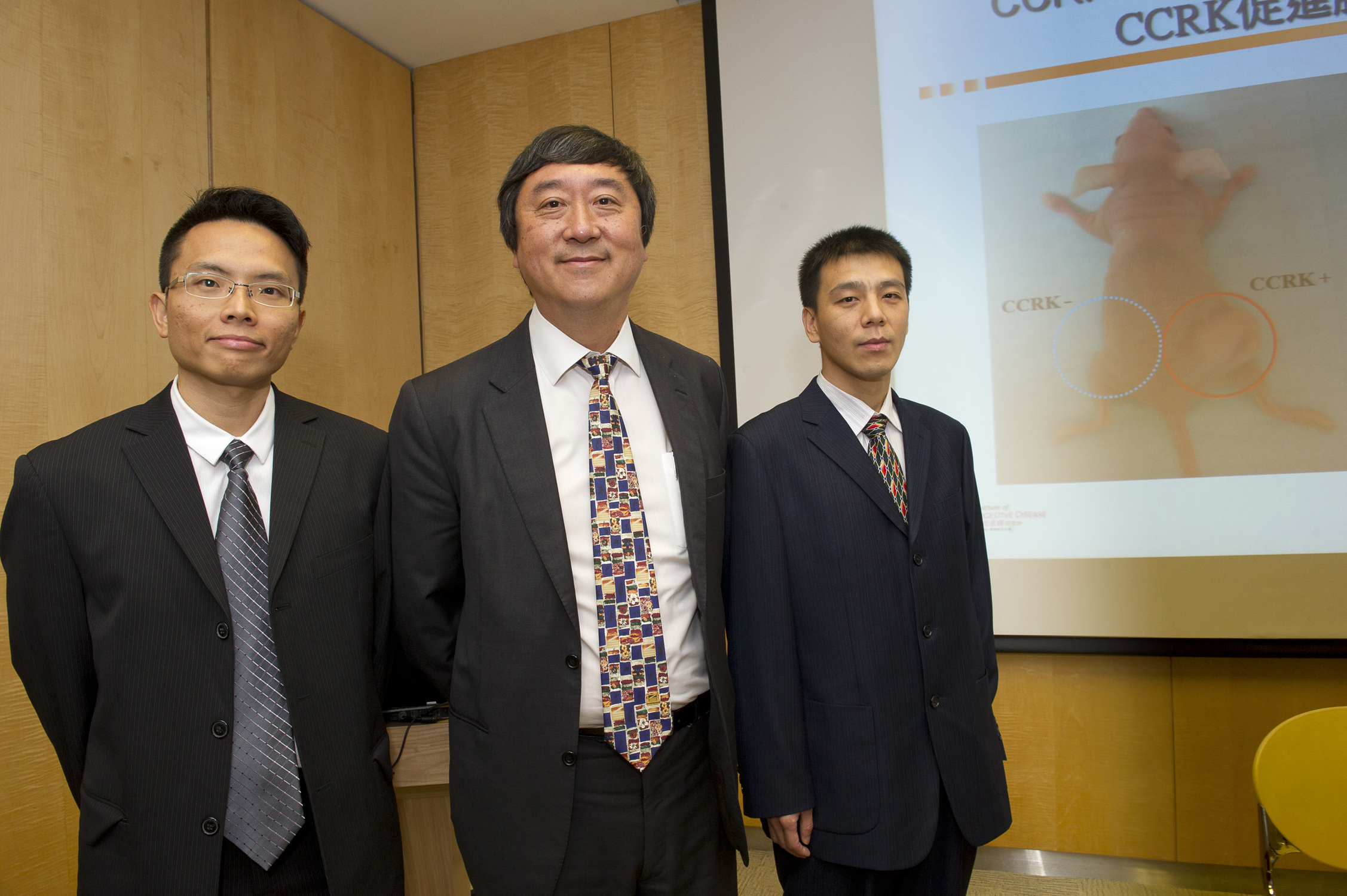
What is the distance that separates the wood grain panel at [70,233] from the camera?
1.89 meters

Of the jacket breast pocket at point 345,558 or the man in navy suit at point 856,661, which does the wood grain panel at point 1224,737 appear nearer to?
the man in navy suit at point 856,661

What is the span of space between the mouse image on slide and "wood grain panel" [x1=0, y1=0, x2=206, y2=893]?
2.98m

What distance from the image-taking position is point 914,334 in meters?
2.68

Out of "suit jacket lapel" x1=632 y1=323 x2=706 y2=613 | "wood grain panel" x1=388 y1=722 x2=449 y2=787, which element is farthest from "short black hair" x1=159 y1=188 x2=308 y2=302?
"wood grain panel" x1=388 y1=722 x2=449 y2=787

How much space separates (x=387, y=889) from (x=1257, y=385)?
9.12 ft

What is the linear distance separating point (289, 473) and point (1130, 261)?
8.49 feet

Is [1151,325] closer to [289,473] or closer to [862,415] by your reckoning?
[862,415]

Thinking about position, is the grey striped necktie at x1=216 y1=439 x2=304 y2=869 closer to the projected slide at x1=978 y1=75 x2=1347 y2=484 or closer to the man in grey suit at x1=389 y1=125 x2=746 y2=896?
the man in grey suit at x1=389 y1=125 x2=746 y2=896

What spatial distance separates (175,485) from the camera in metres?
1.27

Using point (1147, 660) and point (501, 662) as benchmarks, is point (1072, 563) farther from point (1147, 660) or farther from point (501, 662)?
point (501, 662)

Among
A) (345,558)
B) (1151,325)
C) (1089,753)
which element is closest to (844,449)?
(345,558)

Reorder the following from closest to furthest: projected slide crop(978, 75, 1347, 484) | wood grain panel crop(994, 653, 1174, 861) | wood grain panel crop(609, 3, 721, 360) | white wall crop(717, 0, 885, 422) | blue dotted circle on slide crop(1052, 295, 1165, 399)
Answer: projected slide crop(978, 75, 1347, 484) → blue dotted circle on slide crop(1052, 295, 1165, 399) → wood grain panel crop(994, 653, 1174, 861) → white wall crop(717, 0, 885, 422) → wood grain panel crop(609, 3, 721, 360)

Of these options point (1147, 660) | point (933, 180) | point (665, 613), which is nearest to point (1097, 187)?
point (933, 180)

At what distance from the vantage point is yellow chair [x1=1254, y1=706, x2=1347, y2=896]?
1.92 m
